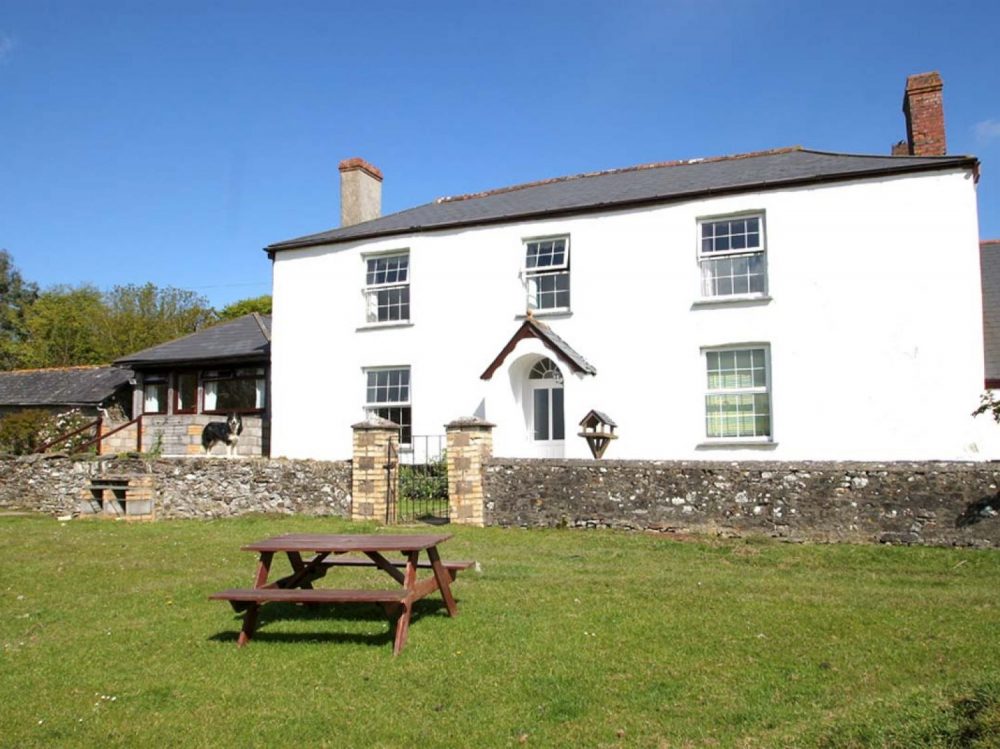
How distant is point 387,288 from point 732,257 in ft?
27.2

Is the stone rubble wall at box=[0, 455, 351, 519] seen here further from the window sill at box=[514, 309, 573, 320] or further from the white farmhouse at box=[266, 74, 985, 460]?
the window sill at box=[514, 309, 573, 320]

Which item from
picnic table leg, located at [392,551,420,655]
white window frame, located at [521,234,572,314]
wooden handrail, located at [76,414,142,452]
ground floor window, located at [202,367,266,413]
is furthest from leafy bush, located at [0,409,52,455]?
picnic table leg, located at [392,551,420,655]

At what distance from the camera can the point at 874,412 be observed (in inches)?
625

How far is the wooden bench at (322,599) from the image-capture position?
21.1 feet

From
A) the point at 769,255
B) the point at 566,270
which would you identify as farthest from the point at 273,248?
the point at 769,255

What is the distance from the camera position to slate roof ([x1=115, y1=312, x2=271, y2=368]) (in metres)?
23.2

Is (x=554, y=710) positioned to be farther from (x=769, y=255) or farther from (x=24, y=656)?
(x=769, y=255)

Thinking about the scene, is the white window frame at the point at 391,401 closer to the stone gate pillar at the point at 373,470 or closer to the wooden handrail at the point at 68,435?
the stone gate pillar at the point at 373,470

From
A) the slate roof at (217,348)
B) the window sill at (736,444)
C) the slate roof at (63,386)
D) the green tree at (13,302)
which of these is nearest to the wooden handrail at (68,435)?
the slate roof at (63,386)

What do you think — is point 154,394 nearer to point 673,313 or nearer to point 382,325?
point 382,325

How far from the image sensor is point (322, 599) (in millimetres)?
6527

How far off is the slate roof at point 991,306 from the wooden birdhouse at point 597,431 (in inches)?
285

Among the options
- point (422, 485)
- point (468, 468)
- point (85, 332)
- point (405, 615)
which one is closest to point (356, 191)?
point (422, 485)

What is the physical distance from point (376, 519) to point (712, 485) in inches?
218
